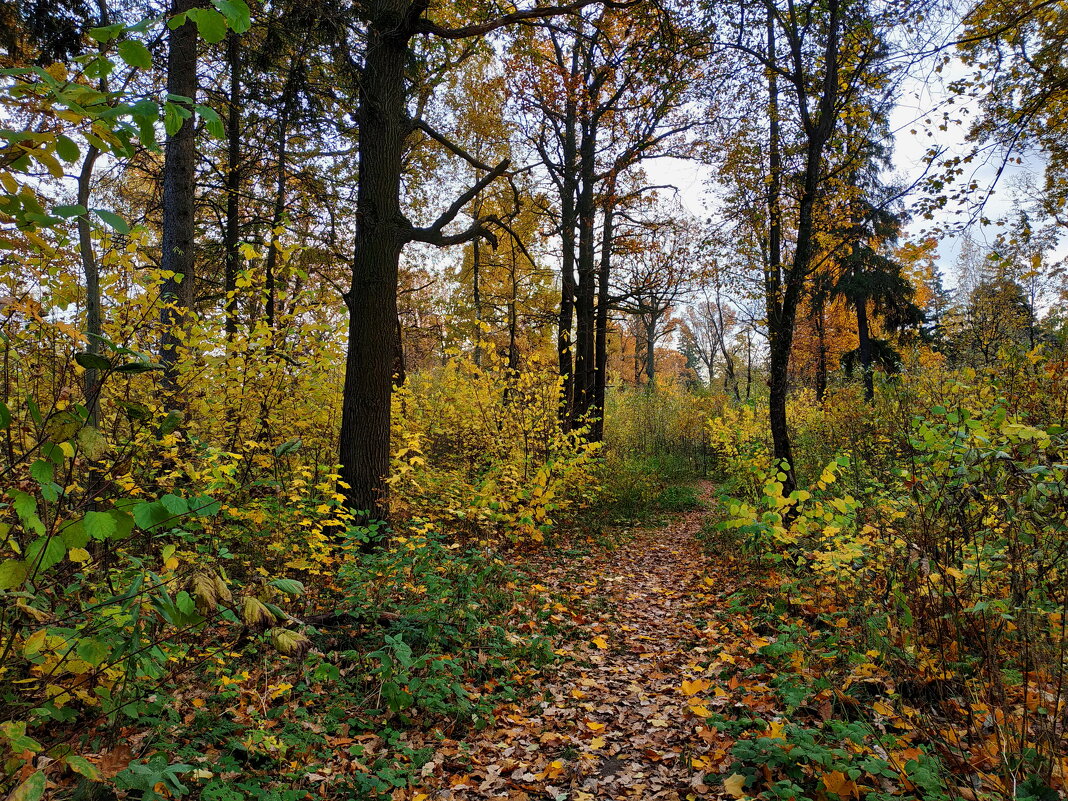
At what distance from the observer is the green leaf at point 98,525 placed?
132 centimetres

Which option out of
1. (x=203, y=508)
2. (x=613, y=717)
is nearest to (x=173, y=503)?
(x=203, y=508)

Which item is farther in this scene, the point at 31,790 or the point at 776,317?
the point at 776,317

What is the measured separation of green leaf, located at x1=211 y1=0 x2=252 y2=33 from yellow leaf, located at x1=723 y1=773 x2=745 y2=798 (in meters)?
3.38

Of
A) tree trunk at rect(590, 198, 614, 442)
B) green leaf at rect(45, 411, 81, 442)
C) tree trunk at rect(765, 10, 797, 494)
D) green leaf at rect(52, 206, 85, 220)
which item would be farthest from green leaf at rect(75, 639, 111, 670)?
tree trunk at rect(590, 198, 614, 442)

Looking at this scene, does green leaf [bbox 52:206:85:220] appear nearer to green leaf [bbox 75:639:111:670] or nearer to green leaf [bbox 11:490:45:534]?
green leaf [bbox 11:490:45:534]

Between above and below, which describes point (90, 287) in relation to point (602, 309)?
below

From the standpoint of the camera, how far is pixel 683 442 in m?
17.7

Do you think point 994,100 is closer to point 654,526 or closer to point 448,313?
point 654,526

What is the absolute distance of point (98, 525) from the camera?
52.4 inches

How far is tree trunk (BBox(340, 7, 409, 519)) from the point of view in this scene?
18.6 ft

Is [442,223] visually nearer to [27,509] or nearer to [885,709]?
[27,509]

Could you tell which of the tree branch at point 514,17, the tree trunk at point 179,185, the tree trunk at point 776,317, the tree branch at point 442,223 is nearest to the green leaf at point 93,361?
the tree branch at point 442,223

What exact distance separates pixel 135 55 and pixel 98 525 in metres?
1.15

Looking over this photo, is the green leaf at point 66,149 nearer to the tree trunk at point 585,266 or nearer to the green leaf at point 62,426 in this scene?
the green leaf at point 62,426
